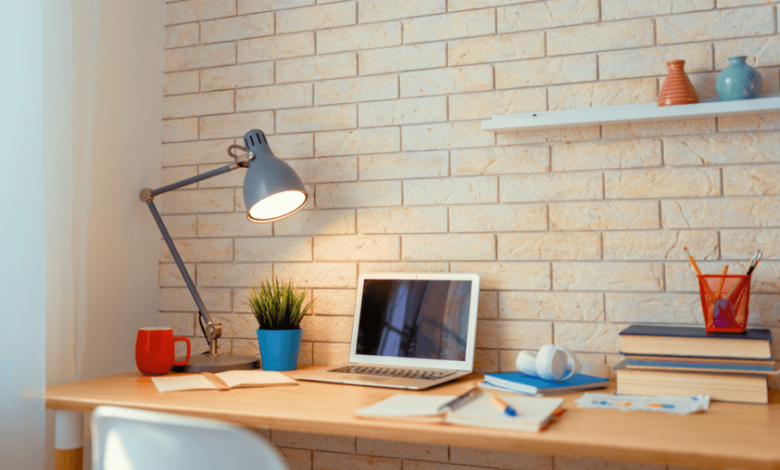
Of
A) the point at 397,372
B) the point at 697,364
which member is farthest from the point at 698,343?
the point at 397,372

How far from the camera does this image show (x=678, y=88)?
53.7 inches

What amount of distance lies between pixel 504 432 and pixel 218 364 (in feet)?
2.82

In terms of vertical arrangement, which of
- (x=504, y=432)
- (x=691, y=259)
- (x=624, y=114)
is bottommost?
(x=504, y=432)

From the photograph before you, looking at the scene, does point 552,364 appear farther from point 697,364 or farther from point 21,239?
point 21,239

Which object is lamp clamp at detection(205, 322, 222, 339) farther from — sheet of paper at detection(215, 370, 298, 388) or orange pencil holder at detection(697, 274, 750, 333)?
orange pencil holder at detection(697, 274, 750, 333)

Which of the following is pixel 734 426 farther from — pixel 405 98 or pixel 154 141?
pixel 154 141

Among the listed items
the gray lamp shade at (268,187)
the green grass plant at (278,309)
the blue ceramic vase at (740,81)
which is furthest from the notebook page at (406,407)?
the blue ceramic vase at (740,81)

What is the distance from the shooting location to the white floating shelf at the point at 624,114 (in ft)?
4.30

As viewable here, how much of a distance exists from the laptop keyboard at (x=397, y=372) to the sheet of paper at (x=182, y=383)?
303mm

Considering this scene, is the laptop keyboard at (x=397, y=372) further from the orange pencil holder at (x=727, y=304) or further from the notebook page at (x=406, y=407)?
the orange pencil holder at (x=727, y=304)

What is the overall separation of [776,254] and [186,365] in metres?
1.40

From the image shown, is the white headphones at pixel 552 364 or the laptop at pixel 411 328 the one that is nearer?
the white headphones at pixel 552 364

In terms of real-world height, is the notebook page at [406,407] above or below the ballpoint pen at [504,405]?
below

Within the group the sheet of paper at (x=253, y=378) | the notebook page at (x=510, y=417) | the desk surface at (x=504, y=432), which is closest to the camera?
the desk surface at (x=504, y=432)
